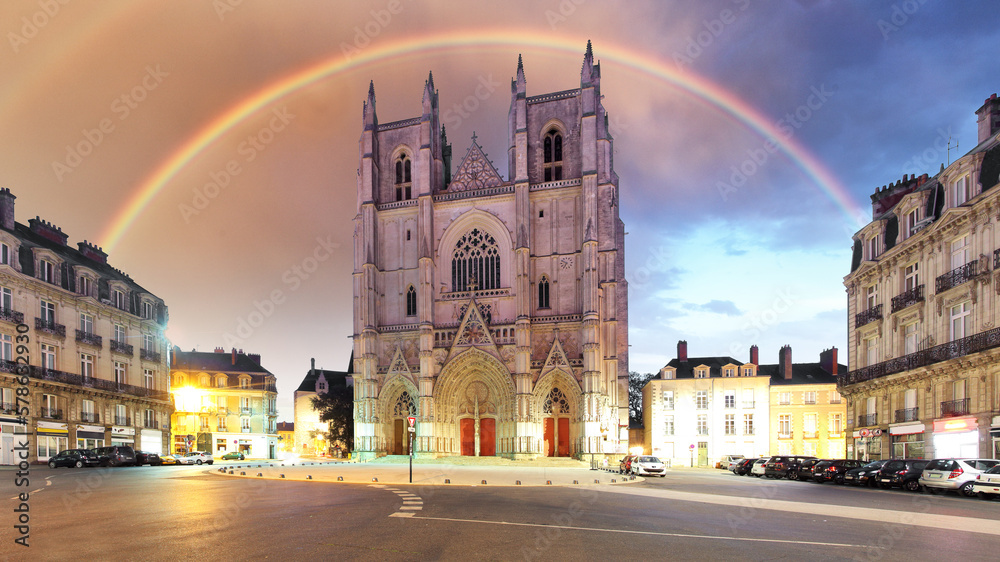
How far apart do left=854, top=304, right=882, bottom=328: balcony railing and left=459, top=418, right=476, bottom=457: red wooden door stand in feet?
81.6

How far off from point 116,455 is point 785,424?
45690 mm

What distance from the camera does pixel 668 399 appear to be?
58125 mm

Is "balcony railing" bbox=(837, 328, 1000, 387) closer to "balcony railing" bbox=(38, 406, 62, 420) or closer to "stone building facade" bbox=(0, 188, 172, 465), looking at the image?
"stone building facade" bbox=(0, 188, 172, 465)

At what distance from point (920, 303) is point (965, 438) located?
6.09 meters

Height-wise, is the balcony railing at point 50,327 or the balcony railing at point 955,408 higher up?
the balcony railing at point 50,327

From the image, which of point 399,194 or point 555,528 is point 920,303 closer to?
point 555,528

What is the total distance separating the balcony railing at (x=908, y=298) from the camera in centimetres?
3066

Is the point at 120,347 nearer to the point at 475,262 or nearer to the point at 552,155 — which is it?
the point at 475,262

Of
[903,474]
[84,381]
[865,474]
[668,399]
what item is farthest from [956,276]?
[84,381]

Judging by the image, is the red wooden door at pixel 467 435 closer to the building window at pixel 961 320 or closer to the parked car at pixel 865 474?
the parked car at pixel 865 474

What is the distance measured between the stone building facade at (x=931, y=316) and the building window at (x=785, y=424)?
57.9 ft

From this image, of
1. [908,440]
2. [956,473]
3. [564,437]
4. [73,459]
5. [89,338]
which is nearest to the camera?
[956,473]

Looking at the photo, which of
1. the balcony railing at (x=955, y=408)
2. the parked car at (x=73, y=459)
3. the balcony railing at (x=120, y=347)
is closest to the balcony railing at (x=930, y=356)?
the balcony railing at (x=955, y=408)

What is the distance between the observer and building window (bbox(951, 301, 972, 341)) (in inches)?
1069
